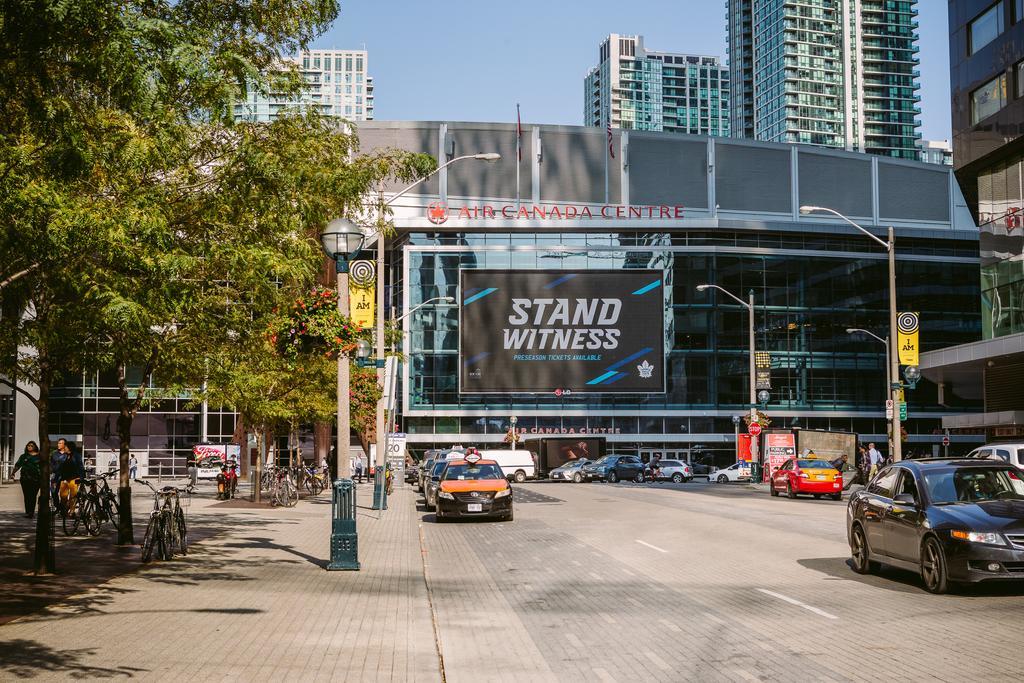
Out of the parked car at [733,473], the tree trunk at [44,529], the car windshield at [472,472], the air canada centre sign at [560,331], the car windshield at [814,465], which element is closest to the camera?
the tree trunk at [44,529]

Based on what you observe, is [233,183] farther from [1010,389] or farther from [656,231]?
[656,231]

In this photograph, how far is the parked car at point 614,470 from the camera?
68.2 metres

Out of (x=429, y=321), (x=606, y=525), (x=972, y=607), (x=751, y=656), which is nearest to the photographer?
(x=751, y=656)

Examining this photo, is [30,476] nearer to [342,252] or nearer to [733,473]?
[342,252]

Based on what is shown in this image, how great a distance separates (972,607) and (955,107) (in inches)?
1487

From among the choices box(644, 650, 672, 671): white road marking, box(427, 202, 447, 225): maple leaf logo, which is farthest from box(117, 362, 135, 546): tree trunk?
box(427, 202, 447, 225): maple leaf logo

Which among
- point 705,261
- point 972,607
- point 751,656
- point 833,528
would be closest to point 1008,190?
point 833,528

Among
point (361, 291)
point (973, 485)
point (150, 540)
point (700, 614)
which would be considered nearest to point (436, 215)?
point (361, 291)

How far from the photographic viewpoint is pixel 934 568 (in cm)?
1384

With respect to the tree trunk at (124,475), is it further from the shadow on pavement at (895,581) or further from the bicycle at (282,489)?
the bicycle at (282,489)

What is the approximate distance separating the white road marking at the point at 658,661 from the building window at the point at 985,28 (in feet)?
130

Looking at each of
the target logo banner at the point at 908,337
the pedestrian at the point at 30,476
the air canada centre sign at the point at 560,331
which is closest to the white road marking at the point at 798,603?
the pedestrian at the point at 30,476

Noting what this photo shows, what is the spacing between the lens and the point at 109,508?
24.5m

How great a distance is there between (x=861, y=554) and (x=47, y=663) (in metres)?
11.2
